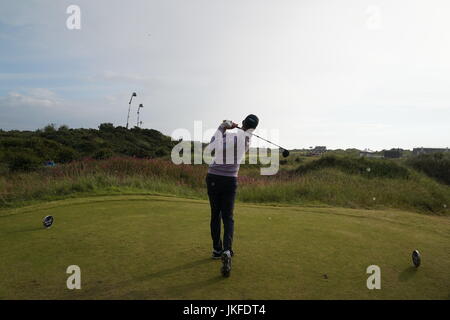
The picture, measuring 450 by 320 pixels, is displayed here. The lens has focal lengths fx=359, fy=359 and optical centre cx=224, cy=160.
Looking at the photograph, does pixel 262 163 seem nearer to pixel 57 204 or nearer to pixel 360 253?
pixel 57 204

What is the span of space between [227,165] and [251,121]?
724mm

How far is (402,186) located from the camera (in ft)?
61.5

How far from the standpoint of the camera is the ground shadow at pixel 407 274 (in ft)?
16.1

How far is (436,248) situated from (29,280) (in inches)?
262

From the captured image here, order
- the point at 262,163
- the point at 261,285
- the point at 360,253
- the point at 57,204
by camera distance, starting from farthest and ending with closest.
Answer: the point at 262,163 → the point at 57,204 → the point at 360,253 → the point at 261,285

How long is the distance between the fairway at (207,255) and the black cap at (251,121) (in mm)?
2014

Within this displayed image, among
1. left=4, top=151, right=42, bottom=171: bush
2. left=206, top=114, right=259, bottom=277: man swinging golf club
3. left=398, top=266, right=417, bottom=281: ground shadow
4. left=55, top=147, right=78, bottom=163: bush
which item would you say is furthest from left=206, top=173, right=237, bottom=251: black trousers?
left=55, top=147, right=78, bottom=163: bush

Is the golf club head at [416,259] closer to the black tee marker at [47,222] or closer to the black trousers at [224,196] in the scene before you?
the black trousers at [224,196]

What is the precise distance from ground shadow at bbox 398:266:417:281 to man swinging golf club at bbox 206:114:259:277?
2.38 metres

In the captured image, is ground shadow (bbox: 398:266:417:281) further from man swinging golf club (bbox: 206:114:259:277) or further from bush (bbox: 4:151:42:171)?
bush (bbox: 4:151:42:171)

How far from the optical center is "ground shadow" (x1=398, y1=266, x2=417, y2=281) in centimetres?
491

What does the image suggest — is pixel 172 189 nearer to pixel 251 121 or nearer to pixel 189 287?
pixel 251 121

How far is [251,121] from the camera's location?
17.0ft
